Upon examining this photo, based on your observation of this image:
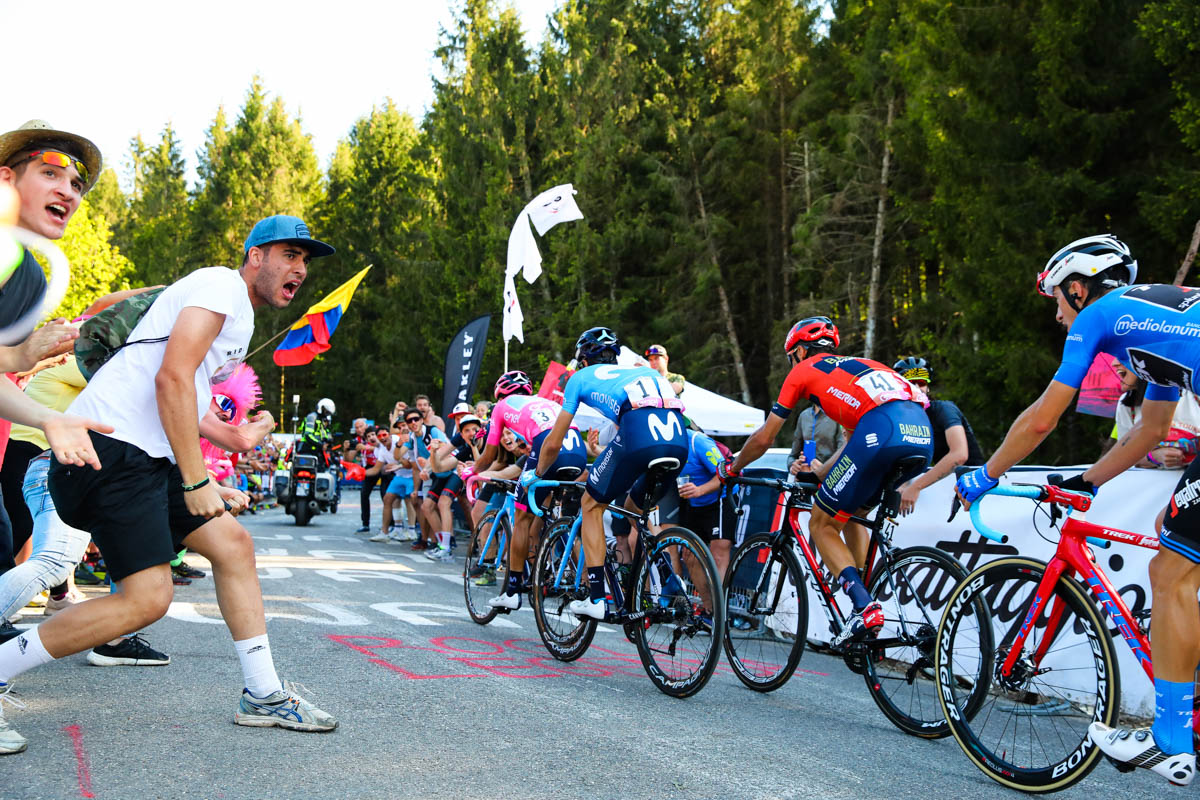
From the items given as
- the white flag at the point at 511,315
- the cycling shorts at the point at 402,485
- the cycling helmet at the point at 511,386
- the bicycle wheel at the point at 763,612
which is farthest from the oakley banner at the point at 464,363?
the bicycle wheel at the point at 763,612

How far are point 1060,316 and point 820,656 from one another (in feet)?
14.3

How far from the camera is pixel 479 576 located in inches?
344

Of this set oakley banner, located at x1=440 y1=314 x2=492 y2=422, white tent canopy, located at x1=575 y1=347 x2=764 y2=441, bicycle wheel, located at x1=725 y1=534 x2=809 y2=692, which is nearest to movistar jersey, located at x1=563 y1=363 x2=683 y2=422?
bicycle wheel, located at x1=725 y1=534 x2=809 y2=692

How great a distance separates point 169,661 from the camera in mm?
6160

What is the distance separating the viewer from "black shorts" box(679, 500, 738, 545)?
915 centimetres

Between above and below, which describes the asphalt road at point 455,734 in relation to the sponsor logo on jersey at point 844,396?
below

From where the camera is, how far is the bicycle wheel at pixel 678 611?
597cm

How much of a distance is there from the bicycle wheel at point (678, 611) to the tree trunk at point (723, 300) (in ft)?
97.1

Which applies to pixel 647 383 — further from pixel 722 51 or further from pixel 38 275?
pixel 722 51

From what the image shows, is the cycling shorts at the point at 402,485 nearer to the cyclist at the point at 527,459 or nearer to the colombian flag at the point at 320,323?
the colombian flag at the point at 320,323

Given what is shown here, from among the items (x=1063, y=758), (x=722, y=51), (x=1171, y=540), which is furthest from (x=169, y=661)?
(x=722, y=51)

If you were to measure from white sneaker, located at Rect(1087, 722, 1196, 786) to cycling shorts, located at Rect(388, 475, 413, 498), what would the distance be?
15.7 metres

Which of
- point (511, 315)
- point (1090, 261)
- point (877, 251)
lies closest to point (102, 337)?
point (1090, 261)

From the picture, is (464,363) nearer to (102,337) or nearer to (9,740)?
(102,337)
